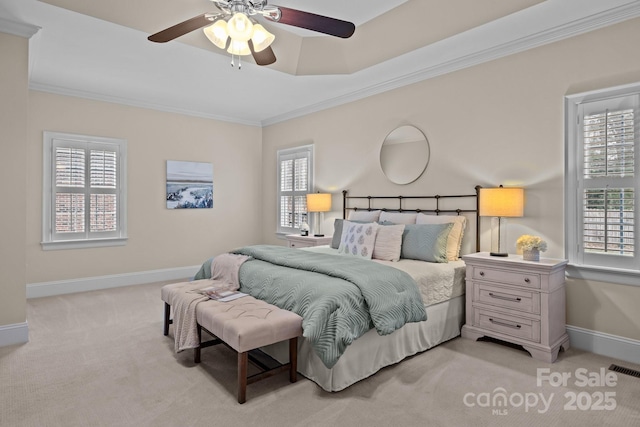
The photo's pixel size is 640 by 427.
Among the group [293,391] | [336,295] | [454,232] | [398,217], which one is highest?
[398,217]

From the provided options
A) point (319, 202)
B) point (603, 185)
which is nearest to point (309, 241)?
point (319, 202)

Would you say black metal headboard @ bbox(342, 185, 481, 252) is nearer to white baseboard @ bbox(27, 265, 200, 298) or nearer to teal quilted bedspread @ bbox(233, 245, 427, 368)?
teal quilted bedspread @ bbox(233, 245, 427, 368)

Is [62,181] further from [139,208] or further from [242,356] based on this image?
[242,356]

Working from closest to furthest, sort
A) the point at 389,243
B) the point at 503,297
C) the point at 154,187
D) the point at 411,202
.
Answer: the point at 503,297 < the point at 389,243 < the point at 411,202 < the point at 154,187

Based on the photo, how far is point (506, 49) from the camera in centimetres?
368

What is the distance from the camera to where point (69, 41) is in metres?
3.68

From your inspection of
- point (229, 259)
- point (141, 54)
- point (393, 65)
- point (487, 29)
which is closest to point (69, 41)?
point (141, 54)

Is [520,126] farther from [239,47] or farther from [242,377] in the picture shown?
[242,377]

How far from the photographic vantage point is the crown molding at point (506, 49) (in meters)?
3.03

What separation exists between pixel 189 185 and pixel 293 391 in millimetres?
4616

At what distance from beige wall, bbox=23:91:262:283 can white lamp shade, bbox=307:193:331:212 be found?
192cm

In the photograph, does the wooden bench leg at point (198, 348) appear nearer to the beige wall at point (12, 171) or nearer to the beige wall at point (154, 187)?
the beige wall at point (12, 171)

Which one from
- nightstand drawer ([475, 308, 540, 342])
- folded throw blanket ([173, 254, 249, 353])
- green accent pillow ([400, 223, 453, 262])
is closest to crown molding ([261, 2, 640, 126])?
green accent pillow ([400, 223, 453, 262])

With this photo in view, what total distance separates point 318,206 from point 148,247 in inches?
110
